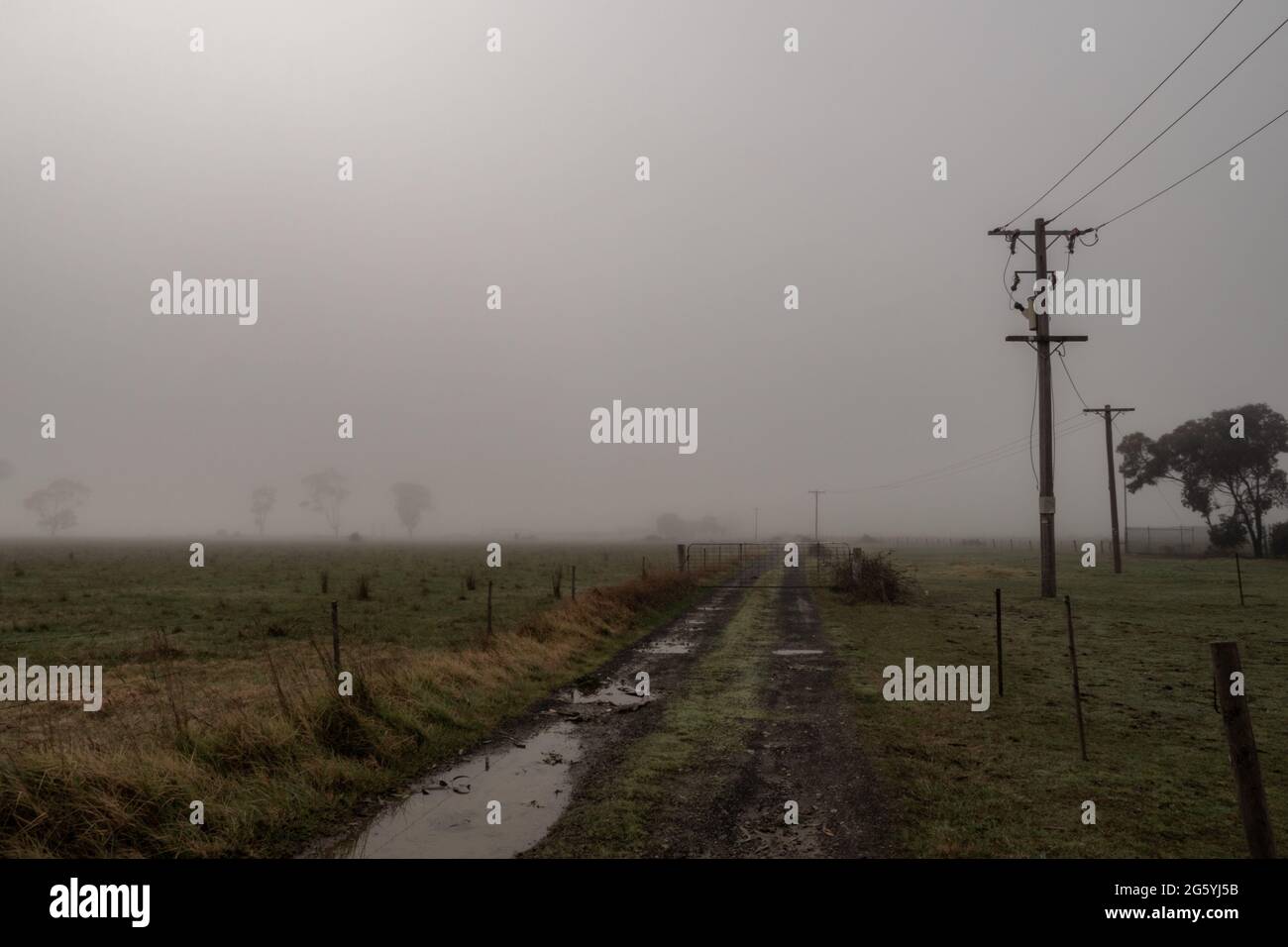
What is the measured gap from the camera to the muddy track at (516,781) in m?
5.66

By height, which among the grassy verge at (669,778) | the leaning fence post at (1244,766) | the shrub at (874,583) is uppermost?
the leaning fence post at (1244,766)

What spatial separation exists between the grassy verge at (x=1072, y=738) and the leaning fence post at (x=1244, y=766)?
1.14 m

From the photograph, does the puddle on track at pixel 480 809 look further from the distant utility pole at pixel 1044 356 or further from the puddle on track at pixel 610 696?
the distant utility pole at pixel 1044 356

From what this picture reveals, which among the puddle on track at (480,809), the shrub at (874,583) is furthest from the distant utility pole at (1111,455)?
the puddle on track at (480,809)

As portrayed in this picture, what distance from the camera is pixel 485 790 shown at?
6.96m

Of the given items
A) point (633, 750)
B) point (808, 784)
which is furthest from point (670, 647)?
point (808, 784)

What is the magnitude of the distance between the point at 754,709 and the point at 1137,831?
4868 mm

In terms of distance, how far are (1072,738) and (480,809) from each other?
6643 mm

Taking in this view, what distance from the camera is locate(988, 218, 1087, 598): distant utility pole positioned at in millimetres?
22391

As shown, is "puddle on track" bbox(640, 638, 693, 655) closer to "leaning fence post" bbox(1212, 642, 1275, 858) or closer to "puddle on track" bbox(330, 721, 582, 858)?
"puddle on track" bbox(330, 721, 582, 858)

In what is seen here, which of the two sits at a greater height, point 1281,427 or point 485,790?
point 1281,427

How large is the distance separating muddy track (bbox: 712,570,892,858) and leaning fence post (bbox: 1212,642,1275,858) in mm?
2161
